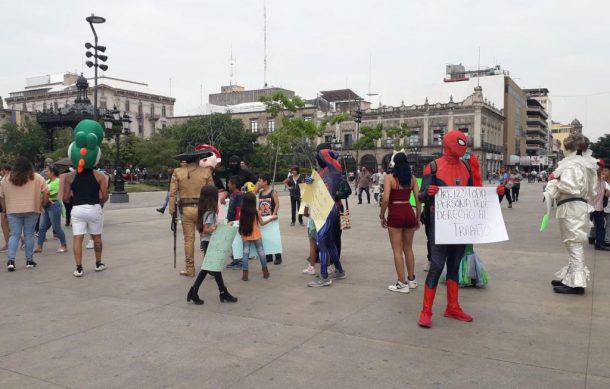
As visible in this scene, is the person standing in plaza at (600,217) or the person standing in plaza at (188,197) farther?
the person standing in plaza at (600,217)

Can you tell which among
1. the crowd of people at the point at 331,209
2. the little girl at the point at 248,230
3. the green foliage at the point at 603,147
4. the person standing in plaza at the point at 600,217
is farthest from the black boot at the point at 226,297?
the green foliage at the point at 603,147

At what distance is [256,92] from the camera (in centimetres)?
8488

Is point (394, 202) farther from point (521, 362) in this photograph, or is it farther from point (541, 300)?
point (521, 362)

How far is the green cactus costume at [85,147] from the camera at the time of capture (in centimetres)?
753

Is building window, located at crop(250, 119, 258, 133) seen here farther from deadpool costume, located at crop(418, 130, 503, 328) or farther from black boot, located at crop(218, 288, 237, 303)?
deadpool costume, located at crop(418, 130, 503, 328)

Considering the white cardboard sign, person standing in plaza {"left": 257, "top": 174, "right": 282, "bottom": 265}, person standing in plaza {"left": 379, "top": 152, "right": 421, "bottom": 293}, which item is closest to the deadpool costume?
the white cardboard sign

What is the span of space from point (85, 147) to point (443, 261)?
5639 millimetres

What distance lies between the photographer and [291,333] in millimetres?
4816

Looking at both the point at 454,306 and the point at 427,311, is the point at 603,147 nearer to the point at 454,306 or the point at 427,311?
the point at 454,306

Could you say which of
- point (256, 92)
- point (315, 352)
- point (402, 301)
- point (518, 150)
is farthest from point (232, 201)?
point (518, 150)

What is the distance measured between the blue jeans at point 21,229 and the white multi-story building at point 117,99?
80.1 metres

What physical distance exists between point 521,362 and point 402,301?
1961mm

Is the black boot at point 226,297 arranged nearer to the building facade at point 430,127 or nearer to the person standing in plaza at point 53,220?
the person standing in plaza at point 53,220

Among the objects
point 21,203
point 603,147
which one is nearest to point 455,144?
point 21,203
